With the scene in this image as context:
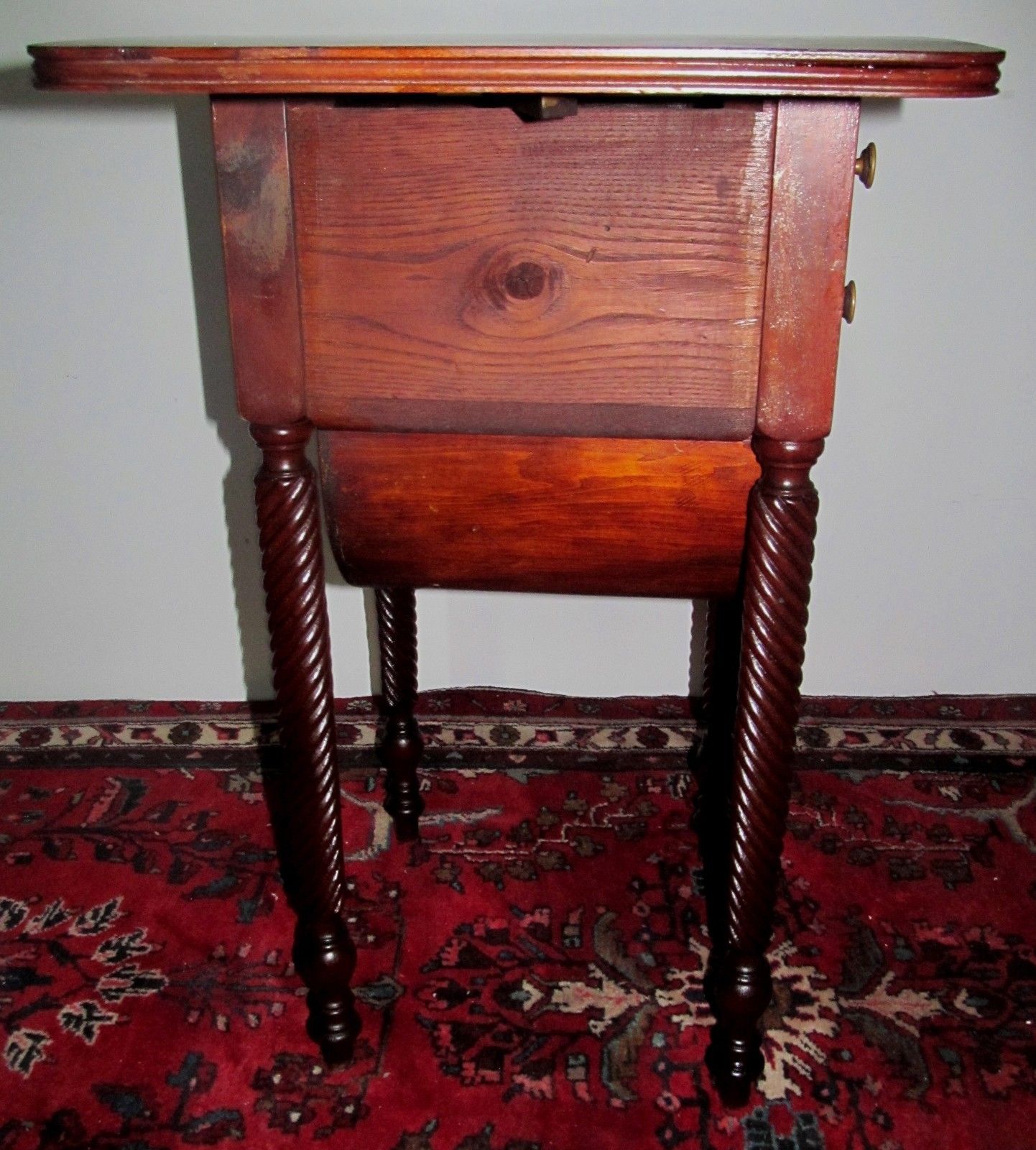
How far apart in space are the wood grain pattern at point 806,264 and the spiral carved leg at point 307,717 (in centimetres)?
41

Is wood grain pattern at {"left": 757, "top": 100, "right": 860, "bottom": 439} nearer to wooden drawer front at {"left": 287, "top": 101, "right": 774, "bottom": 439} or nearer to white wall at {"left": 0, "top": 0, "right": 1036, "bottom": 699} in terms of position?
wooden drawer front at {"left": 287, "top": 101, "right": 774, "bottom": 439}

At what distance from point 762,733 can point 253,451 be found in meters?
0.97

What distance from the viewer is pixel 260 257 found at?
3.16ft

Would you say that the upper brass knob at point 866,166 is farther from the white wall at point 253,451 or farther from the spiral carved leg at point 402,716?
the spiral carved leg at point 402,716

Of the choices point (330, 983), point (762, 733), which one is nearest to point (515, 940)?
point (330, 983)

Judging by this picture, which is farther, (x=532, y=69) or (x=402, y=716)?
(x=402, y=716)

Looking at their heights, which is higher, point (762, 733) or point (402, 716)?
point (762, 733)

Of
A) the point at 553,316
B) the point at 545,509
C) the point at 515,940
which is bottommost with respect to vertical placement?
the point at 515,940

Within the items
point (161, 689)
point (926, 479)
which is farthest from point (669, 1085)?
point (161, 689)

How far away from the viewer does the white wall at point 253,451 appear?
1520mm

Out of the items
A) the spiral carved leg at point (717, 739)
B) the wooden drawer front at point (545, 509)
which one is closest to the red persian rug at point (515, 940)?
the spiral carved leg at point (717, 739)

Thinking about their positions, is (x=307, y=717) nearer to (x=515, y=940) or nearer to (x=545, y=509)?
(x=545, y=509)

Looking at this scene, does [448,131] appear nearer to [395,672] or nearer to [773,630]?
[773,630]

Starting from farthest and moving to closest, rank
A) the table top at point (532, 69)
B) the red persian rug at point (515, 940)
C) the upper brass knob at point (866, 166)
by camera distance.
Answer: the red persian rug at point (515, 940)
the upper brass knob at point (866, 166)
the table top at point (532, 69)
